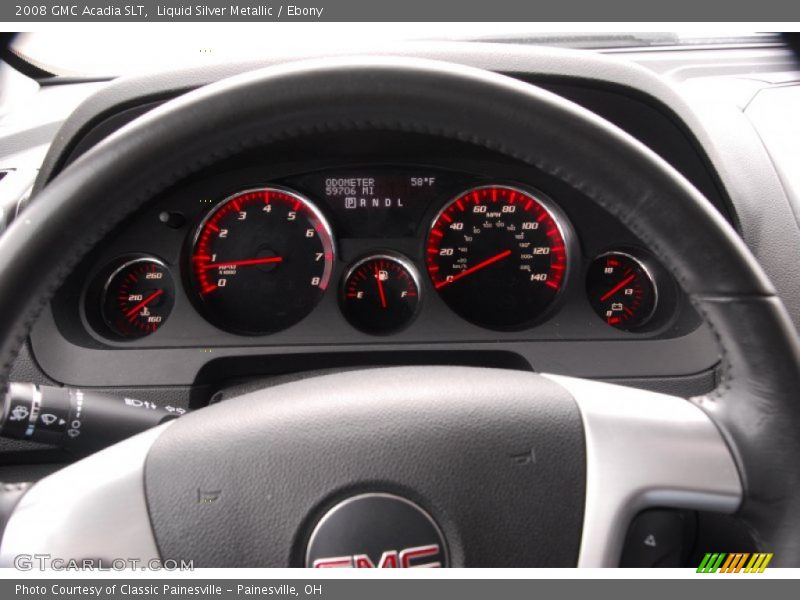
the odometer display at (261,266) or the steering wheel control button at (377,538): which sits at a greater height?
the odometer display at (261,266)

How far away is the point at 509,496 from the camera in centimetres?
104

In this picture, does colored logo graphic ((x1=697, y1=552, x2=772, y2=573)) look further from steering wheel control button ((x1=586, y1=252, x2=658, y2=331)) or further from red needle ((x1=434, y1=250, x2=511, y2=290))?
red needle ((x1=434, y1=250, x2=511, y2=290))

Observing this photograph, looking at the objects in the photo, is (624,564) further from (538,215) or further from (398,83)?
(538,215)

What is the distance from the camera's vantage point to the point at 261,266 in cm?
242

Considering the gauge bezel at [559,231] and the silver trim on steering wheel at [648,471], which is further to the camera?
the gauge bezel at [559,231]

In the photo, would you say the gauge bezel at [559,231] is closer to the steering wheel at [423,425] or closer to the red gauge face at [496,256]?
the red gauge face at [496,256]

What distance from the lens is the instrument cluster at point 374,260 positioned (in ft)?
7.80

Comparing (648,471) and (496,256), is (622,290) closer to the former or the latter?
(496,256)

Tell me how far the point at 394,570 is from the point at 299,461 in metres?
0.20

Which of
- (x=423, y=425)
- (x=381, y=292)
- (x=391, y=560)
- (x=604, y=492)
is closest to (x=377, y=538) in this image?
(x=391, y=560)

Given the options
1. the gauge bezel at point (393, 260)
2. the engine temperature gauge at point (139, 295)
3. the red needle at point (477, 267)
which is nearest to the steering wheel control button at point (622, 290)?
the red needle at point (477, 267)

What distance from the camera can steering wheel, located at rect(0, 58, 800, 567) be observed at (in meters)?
0.91

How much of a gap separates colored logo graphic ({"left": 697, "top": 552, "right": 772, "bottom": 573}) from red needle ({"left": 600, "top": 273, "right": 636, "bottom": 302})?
1.35 m

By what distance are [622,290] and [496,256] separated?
425 millimetres
